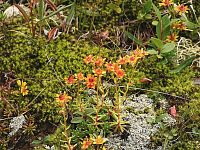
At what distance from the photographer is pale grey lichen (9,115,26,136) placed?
2412 mm

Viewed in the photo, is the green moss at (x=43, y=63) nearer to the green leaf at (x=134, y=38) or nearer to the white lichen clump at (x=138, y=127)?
the green leaf at (x=134, y=38)

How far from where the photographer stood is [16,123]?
2430 mm

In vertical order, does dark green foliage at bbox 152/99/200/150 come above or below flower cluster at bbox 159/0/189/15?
below

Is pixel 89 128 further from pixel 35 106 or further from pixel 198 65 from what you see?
pixel 198 65

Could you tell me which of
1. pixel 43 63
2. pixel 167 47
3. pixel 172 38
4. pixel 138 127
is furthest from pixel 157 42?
pixel 43 63

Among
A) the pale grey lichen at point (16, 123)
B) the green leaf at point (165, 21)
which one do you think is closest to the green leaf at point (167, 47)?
the green leaf at point (165, 21)

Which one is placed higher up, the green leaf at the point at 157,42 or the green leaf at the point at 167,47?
the green leaf at the point at 157,42

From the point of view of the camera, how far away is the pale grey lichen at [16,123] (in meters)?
→ 2.41

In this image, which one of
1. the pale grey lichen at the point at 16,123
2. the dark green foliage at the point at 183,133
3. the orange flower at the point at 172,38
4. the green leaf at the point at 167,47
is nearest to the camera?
the dark green foliage at the point at 183,133

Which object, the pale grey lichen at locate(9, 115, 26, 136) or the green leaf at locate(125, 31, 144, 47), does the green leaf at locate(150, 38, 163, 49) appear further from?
the pale grey lichen at locate(9, 115, 26, 136)

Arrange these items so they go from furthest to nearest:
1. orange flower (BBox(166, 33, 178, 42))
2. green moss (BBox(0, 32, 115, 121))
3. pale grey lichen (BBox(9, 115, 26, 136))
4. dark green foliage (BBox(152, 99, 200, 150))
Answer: orange flower (BBox(166, 33, 178, 42)) → green moss (BBox(0, 32, 115, 121)) → pale grey lichen (BBox(9, 115, 26, 136)) → dark green foliage (BBox(152, 99, 200, 150))

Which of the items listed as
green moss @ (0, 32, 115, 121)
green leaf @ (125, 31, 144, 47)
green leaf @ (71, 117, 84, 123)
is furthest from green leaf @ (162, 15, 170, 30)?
green leaf @ (71, 117, 84, 123)

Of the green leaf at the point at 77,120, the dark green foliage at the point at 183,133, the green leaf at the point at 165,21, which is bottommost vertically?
the dark green foliage at the point at 183,133

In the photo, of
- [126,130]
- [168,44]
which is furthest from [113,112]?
[168,44]
